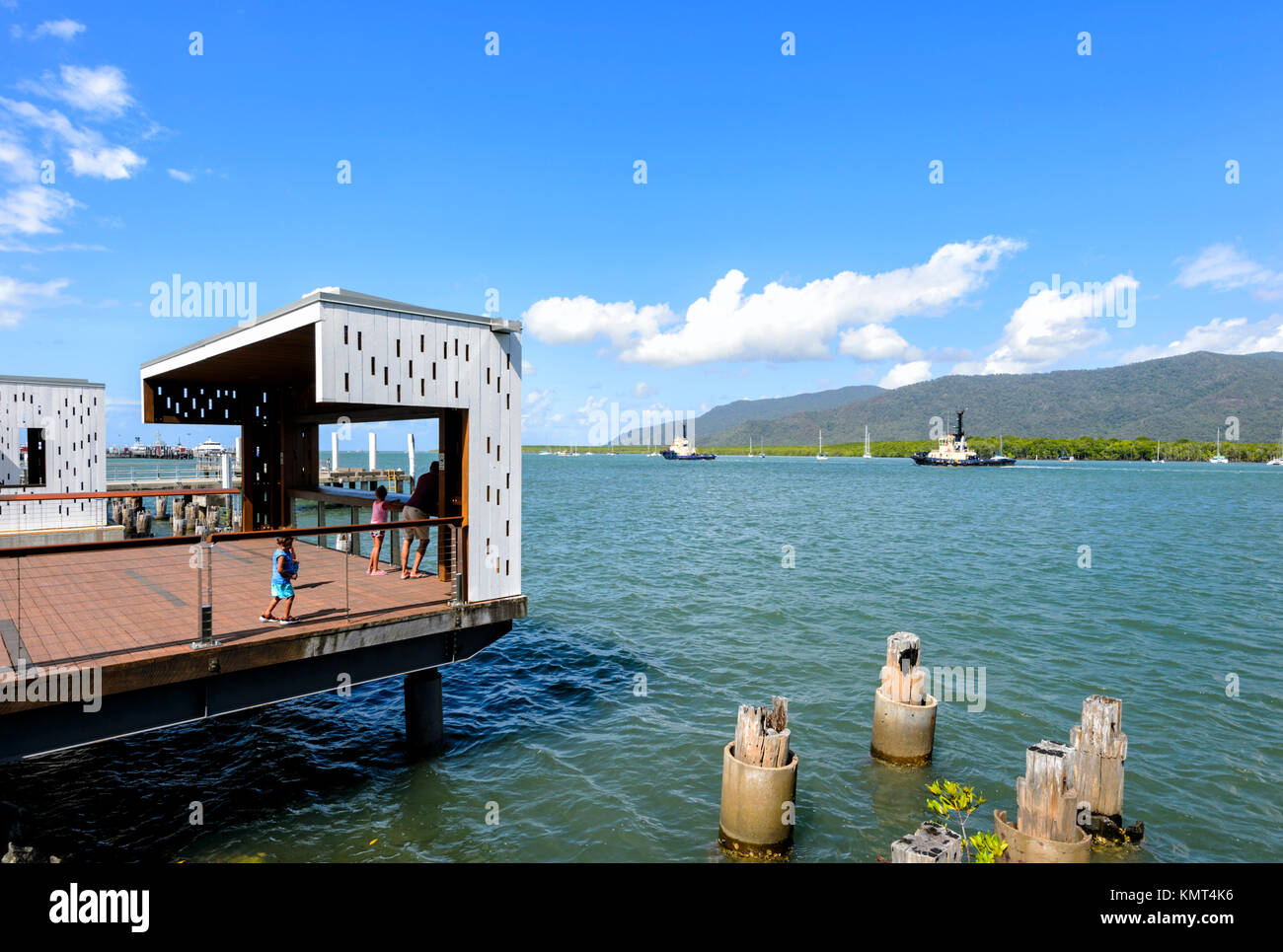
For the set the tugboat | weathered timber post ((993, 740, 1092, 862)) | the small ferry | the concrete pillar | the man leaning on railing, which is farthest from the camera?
the tugboat

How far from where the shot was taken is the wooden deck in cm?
737

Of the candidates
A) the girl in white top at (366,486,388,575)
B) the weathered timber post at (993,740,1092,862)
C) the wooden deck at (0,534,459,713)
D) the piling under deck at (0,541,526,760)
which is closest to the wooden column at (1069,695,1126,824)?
the weathered timber post at (993,740,1092,862)

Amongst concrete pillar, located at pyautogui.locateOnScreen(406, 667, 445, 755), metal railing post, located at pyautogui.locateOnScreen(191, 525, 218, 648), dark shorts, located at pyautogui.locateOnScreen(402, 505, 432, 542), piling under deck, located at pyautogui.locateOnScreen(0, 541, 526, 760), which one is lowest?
concrete pillar, located at pyautogui.locateOnScreen(406, 667, 445, 755)

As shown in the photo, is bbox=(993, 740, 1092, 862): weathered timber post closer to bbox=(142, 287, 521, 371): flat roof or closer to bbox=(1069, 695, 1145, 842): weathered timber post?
bbox=(1069, 695, 1145, 842): weathered timber post

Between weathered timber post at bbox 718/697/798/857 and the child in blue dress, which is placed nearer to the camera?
weathered timber post at bbox 718/697/798/857

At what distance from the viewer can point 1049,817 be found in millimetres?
7520

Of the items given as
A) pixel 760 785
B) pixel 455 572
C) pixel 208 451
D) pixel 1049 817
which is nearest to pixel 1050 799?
pixel 1049 817

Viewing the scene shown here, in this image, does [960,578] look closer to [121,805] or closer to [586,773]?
[586,773]

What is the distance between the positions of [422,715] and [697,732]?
4773mm

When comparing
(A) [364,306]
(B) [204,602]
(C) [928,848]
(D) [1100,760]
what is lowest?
(D) [1100,760]

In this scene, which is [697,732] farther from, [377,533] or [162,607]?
[162,607]

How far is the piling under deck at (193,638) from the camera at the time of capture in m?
7.01

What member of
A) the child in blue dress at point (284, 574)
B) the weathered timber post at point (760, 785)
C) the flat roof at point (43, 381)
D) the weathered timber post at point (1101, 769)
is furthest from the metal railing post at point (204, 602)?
the flat roof at point (43, 381)

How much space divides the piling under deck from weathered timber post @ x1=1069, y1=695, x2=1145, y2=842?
7.80 m
